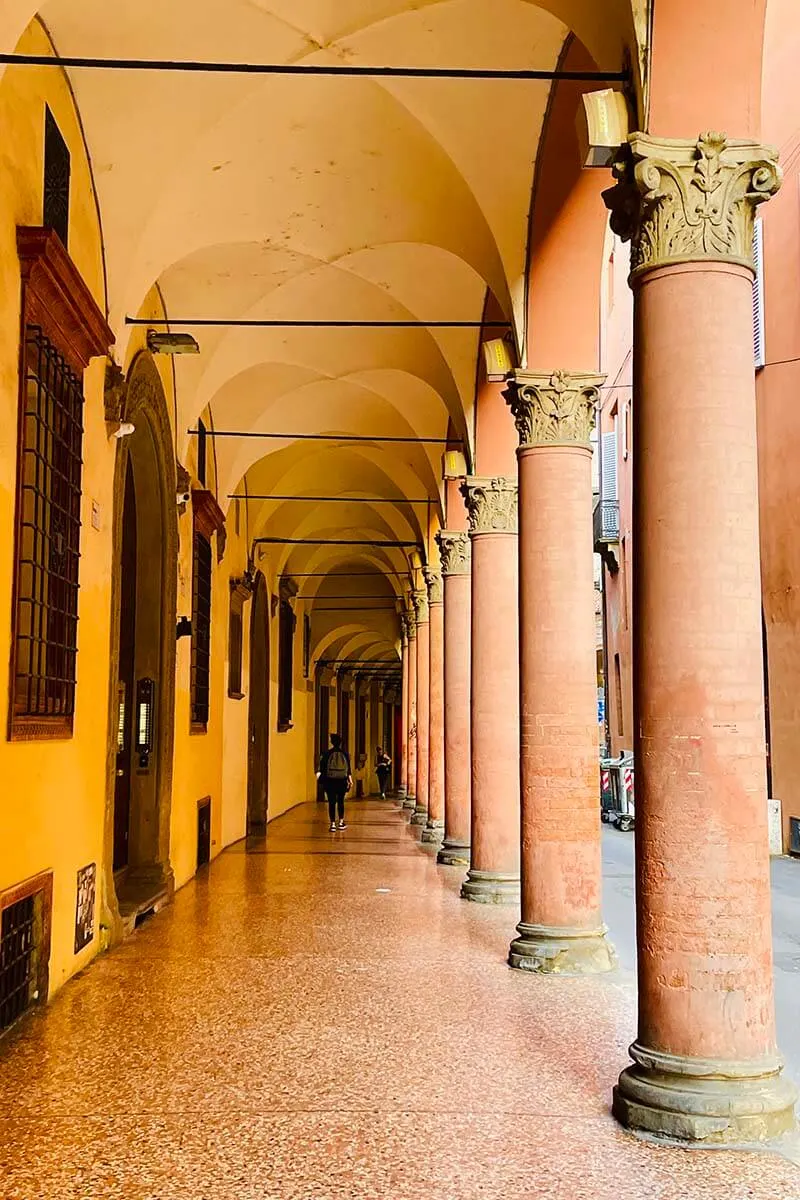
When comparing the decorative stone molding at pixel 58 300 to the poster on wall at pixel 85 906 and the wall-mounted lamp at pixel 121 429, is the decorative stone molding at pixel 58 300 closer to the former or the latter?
the wall-mounted lamp at pixel 121 429

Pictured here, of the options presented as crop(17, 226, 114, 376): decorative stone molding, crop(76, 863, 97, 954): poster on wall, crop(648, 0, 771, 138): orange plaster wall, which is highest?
crop(648, 0, 771, 138): orange plaster wall

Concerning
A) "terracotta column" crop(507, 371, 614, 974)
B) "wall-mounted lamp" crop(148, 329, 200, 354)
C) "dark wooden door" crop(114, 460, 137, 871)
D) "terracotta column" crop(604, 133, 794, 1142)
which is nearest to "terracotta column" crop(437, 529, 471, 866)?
"dark wooden door" crop(114, 460, 137, 871)

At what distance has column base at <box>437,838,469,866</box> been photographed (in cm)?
1432

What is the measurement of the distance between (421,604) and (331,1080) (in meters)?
17.6

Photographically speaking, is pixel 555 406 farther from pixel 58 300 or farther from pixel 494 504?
pixel 58 300

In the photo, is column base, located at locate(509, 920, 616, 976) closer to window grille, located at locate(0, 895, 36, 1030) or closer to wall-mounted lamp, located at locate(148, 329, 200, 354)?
window grille, located at locate(0, 895, 36, 1030)

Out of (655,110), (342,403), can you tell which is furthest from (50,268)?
(342,403)

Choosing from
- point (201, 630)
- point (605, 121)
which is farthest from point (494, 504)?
point (605, 121)

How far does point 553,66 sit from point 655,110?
2791 millimetres

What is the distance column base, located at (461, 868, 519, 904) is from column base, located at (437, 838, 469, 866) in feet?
10.2

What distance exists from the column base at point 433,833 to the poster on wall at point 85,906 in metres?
9.33

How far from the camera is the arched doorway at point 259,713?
21.0 metres

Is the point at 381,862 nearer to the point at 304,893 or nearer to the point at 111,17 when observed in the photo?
the point at 304,893

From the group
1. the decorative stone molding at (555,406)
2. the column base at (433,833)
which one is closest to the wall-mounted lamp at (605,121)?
the decorative stone molding at (555,406)
